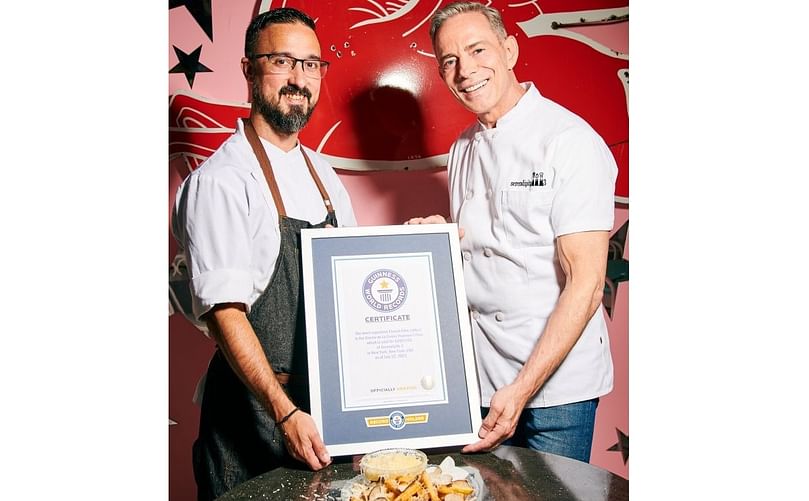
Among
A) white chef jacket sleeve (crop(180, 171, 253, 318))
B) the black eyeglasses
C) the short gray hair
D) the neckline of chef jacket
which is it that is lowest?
white chef jacket sleeve (crop(180, 171, 253, 318))

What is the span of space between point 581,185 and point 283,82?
970mm

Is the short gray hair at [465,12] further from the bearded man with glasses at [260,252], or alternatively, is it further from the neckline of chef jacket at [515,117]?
the bearded man with glasses at [260,252]

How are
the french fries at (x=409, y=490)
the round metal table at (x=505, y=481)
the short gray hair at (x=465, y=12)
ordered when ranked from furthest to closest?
the short gray hair at (x=465, y=12)
the round metal table at (x=505, y=481)
the french fries at (x=409, y=490)

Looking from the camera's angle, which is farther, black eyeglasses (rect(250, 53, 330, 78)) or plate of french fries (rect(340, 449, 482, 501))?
black eyeglasses (rect(250, 53, 330, 78))

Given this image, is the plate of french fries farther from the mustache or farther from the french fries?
the mustache

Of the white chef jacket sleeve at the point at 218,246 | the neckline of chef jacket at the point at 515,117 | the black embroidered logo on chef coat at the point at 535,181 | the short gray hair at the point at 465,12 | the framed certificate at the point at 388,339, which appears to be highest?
the short gray hair at the point at 465,12

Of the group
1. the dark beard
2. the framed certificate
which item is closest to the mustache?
the dark beard

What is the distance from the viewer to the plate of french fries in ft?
5.92

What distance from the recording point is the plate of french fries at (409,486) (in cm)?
181

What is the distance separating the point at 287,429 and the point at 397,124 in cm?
101

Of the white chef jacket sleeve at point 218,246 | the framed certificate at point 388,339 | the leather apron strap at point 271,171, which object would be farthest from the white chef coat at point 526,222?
the white chef jacket sleeve at point 218,246

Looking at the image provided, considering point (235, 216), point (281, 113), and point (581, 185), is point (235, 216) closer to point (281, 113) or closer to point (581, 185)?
point (281, 113)

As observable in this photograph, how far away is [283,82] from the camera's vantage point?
2.40m

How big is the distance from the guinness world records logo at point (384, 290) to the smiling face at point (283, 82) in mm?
534
